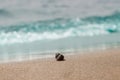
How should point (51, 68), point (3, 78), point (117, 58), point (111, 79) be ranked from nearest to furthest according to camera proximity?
point (111, 79) → point (3, 78) → point (51, 68) → point (117, 58)

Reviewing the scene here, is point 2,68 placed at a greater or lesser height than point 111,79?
greater

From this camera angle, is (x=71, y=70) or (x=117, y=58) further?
(x=117, y=58)

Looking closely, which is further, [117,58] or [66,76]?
[117,58]

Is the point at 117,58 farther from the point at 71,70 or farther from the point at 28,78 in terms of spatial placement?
the point at 28,78

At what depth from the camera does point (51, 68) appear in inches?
695

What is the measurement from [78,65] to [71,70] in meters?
1.29

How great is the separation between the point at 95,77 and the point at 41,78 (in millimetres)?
2290

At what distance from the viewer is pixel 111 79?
14.8 metres

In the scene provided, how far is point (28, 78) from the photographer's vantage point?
619 inches

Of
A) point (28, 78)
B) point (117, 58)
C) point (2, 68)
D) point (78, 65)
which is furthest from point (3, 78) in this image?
point (117, 58)

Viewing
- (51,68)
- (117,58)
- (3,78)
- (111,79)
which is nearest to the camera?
(111,79)

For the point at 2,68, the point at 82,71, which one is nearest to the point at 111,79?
the point at 82,71

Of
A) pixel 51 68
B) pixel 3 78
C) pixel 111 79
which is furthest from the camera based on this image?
pixel 51 68

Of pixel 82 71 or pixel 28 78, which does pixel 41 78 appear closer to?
pixel 28 78
